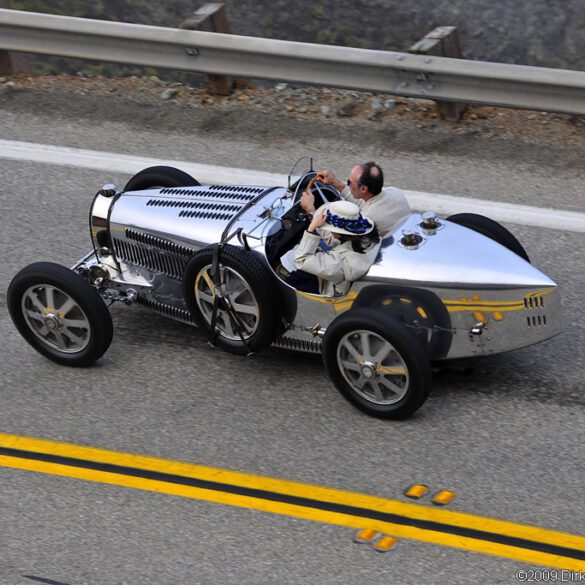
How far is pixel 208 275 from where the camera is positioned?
6902 mm

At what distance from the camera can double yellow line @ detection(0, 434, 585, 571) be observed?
5668 millimetres

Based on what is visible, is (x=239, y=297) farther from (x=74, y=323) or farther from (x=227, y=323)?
(x=74, y=323)

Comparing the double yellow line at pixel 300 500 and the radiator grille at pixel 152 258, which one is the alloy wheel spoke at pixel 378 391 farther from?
the radiator grille at pixel 152 258

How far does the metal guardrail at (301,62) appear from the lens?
9383 mm

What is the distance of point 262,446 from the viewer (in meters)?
6.46

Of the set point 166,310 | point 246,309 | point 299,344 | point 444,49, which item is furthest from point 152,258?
point 444,49

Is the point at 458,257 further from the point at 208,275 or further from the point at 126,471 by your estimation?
the point at 126,471

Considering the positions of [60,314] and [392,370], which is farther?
[60,314]

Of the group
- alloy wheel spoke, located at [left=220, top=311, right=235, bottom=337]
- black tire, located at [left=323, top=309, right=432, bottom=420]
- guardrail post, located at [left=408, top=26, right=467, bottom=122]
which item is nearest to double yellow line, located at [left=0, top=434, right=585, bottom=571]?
black tire, located at [left=323, top=309, right=432, bottom=420]

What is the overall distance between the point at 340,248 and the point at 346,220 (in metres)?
0.16

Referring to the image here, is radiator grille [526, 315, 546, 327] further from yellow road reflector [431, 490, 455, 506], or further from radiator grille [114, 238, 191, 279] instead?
radiator grille [114, 238, 191, 279]

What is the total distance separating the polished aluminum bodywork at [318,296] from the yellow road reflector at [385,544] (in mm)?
1217

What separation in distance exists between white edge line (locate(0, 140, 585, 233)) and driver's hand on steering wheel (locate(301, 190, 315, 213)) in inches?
77.7

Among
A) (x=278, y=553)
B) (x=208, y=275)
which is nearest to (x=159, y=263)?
(x=208, y=275)
